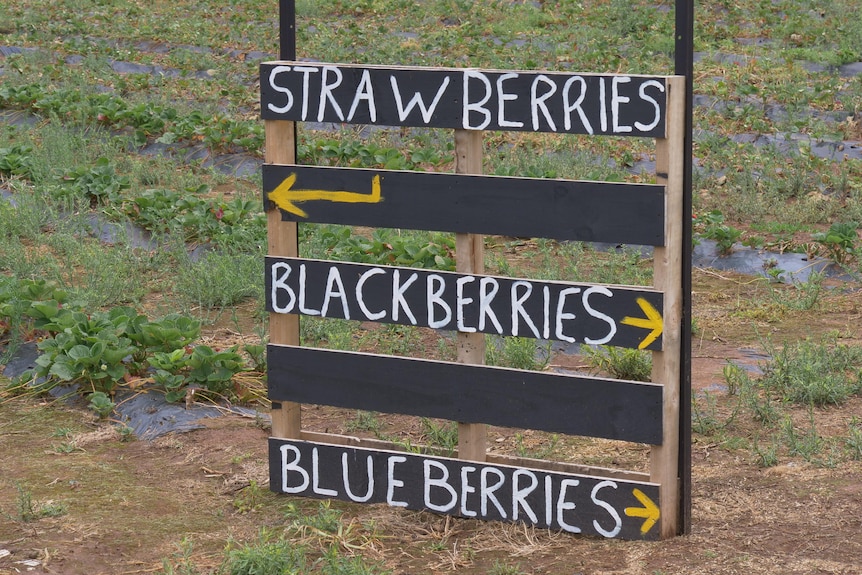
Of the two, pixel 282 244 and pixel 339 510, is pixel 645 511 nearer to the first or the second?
pixel 339 510

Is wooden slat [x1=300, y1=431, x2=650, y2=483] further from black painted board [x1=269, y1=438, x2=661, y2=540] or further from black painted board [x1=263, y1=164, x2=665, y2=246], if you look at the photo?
black painted board [x1=263, y1=164, x2=665, y2=246]

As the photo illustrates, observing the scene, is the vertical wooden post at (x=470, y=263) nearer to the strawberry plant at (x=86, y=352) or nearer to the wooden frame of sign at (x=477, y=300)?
the wooden frame of sign at (x=477, y=300)

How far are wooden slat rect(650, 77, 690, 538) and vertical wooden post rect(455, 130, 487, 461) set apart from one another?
64 cm

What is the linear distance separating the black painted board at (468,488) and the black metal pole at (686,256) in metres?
0.11

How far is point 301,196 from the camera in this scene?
4379mm

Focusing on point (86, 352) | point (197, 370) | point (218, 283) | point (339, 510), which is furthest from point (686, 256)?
point (218, 283)

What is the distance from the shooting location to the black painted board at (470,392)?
4.02 metres

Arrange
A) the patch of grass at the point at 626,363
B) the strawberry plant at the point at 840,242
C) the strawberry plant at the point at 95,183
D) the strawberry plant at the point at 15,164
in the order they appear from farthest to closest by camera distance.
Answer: the strawberry plant at the point at 15,164
the strawberry plant at the point at 95,183
the strawberry plant at the point at 840,242
the patch of grass at the point at 626,363

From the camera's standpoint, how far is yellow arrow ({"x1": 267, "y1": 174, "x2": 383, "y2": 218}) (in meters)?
4.29

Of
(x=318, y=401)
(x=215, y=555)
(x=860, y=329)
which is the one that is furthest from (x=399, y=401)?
(x=860, y=329)

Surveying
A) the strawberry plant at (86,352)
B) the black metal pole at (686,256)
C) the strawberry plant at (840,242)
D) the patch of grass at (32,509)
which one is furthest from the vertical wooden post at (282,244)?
the strawberry plant at (840,242)

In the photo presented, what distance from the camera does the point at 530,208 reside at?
13.2ft

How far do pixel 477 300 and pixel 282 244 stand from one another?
0.82 meters

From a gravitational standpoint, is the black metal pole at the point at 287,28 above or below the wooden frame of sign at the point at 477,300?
above
